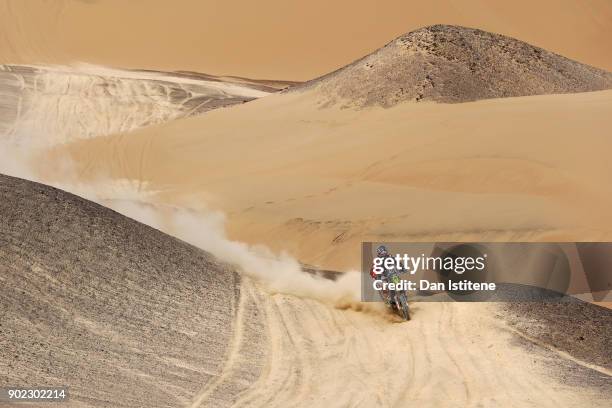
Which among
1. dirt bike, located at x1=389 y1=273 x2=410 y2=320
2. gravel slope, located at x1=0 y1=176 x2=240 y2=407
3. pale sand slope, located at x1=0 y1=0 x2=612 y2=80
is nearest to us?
gravel slope, located at x1=0 y1=176 x2=240 y2=407

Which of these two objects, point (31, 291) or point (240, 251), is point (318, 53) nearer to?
point (240, 251)

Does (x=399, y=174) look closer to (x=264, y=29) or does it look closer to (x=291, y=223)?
(x=291, y=223)

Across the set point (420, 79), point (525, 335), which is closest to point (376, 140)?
point (420, 79)

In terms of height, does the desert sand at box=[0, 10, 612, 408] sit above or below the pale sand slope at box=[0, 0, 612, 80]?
below

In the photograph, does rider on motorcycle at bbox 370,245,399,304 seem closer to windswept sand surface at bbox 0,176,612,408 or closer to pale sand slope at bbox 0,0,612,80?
windswept sand surface at bbox 0,176,612,408

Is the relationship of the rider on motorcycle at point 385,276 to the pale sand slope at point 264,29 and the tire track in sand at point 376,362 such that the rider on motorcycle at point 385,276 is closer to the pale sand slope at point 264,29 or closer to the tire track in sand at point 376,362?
the tire track in sand at point 376,362

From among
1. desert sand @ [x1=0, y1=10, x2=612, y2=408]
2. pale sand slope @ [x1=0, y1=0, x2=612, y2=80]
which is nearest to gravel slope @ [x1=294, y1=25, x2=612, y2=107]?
desert sand @ [x1=0, y1=10, x2=612, y2=408]
